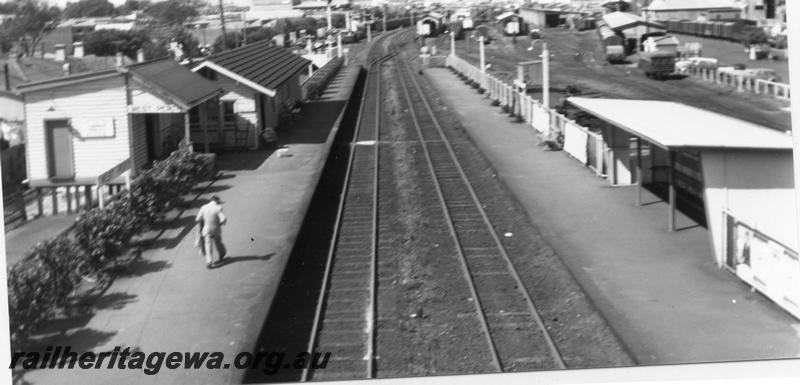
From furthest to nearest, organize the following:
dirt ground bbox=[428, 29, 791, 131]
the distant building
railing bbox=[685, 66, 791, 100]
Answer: dirt ground bbox=[428, 29, 791, 131]
railing bbox=[685, 66, 791, 100]
the distant building

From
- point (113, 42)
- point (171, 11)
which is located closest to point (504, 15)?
point (171, 11)

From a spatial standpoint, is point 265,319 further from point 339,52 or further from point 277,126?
point 339,52

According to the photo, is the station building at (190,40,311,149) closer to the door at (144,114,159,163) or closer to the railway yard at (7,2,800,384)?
the railway yard at (7,2,800,384)

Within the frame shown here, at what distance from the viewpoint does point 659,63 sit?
1455 inches

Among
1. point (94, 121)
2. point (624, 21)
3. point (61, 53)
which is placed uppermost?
point (624, 21)

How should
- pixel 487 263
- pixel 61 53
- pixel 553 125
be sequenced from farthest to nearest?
pixel 553 125
pixel 61 53
pixel 487 263

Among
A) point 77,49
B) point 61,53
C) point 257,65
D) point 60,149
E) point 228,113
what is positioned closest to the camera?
point 60,149

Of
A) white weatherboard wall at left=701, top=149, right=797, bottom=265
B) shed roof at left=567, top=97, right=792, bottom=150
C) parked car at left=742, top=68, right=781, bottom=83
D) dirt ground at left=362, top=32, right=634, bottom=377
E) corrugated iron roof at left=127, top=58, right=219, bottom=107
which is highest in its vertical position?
corrugated iron roof at left=127, top=58, right=219, bottom=107

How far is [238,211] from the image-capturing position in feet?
49.4

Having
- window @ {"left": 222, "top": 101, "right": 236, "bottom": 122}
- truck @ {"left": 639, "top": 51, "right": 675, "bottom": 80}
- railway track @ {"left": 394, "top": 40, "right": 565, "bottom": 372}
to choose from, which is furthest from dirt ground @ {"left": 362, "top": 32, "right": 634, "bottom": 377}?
truck @ {"left": 639, "top": 51, "right": 675, "bottom": 80}

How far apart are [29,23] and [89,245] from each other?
10.2 ft

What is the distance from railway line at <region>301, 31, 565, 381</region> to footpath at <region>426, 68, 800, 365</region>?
0.83m

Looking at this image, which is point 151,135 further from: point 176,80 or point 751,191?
point 751,191

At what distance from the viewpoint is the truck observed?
3644cm
